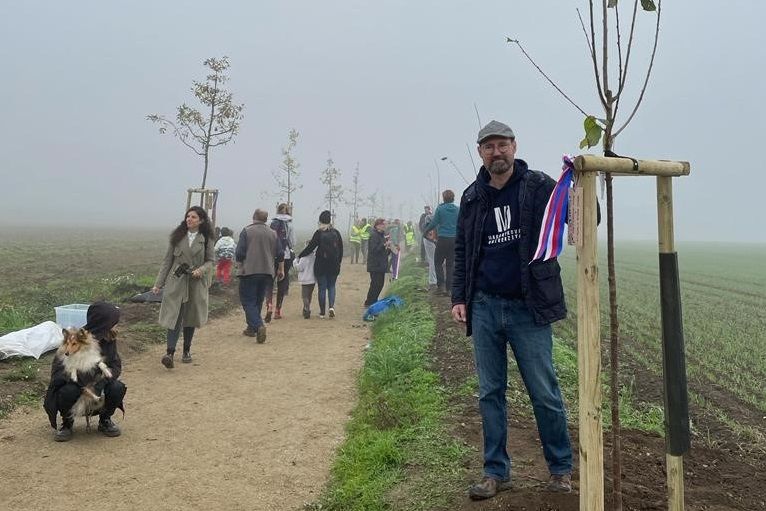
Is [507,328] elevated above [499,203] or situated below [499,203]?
below

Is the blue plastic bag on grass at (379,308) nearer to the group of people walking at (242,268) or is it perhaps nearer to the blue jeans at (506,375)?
the group of people walking at (242,268)

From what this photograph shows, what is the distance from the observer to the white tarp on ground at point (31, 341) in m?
7.46

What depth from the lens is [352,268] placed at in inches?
981

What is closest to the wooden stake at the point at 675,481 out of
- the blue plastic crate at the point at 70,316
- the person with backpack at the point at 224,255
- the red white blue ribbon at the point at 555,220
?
the red white blue ribbon at the point at 555,220

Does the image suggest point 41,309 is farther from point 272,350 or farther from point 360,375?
point 360,375

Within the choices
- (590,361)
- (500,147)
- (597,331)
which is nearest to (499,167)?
(500,147)

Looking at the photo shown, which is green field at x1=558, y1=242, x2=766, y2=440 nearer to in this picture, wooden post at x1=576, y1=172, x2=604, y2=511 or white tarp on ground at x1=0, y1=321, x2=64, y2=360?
wooden post at x1=576, y1=172, x2=604, y2=511

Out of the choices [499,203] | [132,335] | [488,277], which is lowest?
[132,335]

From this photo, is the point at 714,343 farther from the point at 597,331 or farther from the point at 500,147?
the point at 597,331

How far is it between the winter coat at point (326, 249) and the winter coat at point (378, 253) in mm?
1530

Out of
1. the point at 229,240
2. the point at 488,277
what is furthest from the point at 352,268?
the point at 488,277

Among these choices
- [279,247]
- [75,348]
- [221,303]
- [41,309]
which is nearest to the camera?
[75,348]

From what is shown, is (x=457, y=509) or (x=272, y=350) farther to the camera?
(x=272, y=350)

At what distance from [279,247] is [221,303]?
134 inches
